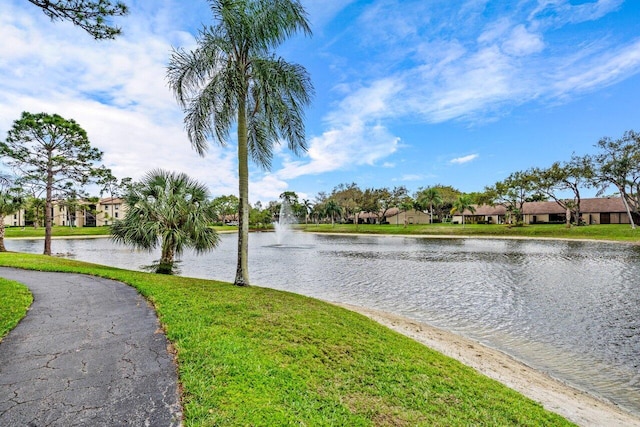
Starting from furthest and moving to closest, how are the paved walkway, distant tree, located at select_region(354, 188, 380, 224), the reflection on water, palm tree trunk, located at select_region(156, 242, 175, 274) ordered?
distant tree, located at select_region(354, 188, 380, 224), palm tree trunk, located at select_region(156, 242, 175, 274), the reflection on water, the paved walkway

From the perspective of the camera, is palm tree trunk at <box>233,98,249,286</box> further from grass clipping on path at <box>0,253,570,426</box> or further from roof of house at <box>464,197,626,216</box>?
roof of house at <box>464,197,626,216</box>

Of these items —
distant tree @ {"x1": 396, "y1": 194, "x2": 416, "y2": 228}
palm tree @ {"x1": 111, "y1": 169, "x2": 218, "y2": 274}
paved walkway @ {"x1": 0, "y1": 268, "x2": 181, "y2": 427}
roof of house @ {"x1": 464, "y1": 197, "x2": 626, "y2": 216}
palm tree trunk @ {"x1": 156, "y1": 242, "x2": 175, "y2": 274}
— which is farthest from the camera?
distant tree @ {"x1": 396, "y1": 194, "x2": 416, "y2": 228}

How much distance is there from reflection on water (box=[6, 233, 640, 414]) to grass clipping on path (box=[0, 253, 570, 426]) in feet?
9.96

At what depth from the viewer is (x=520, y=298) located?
12.3 metres

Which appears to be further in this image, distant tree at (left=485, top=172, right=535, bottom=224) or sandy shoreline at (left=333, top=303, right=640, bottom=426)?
distant tree at (left=485, top=172, right=535, bottom=224)

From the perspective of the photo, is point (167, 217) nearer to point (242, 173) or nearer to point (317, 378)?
point (242, 173)

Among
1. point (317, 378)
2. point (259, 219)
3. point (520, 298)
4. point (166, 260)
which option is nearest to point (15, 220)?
point (259, 219)

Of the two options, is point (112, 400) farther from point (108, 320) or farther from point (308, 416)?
point (108, 320)

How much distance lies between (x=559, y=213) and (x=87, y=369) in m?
77.4

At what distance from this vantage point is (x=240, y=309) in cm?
733

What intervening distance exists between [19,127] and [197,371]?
2257cm

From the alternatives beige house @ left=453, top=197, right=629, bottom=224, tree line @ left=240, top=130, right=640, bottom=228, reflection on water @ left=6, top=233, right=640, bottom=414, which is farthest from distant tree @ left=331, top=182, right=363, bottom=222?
reflection on water @ left=6, top=233, right=640, bottom=414

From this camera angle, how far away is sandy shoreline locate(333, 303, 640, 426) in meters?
4.73

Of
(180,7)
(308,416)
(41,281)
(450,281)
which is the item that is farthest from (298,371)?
(450,281)
